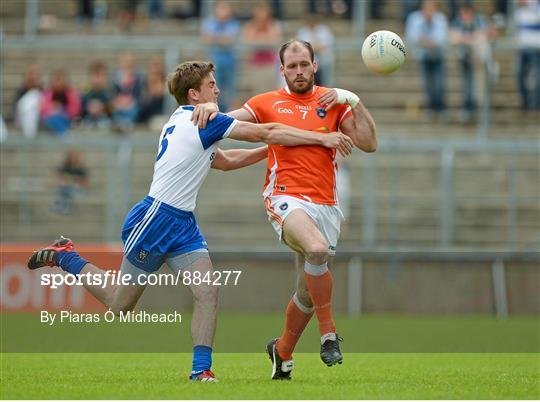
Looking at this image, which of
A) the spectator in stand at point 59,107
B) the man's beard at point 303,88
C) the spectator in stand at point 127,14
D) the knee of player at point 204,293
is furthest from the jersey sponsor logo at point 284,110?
the spectator in stand at point 127,14

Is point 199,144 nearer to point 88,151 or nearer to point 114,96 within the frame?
point 88,151

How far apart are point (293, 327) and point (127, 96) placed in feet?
44.7

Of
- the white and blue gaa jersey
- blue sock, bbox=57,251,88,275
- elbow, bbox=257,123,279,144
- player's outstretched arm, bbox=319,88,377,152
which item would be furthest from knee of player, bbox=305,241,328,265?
blue sock, bbox=57,251,88,275

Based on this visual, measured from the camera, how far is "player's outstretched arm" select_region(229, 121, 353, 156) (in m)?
10.2

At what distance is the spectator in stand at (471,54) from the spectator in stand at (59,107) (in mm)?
6961

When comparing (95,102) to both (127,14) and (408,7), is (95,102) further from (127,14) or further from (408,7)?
(408,7)

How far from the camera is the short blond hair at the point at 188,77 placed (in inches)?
408

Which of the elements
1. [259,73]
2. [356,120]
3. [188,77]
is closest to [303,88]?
[356,120]

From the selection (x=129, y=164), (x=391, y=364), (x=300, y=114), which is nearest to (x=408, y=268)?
(x=129, y=164)

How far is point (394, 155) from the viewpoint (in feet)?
69.0

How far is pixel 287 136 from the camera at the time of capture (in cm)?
1036

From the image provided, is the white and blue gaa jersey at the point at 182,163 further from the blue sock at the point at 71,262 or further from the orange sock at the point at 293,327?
the orange sock at the point at 293,327

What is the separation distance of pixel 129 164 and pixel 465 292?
5705 mm

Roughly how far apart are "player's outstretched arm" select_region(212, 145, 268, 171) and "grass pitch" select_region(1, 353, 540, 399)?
5.69ft
